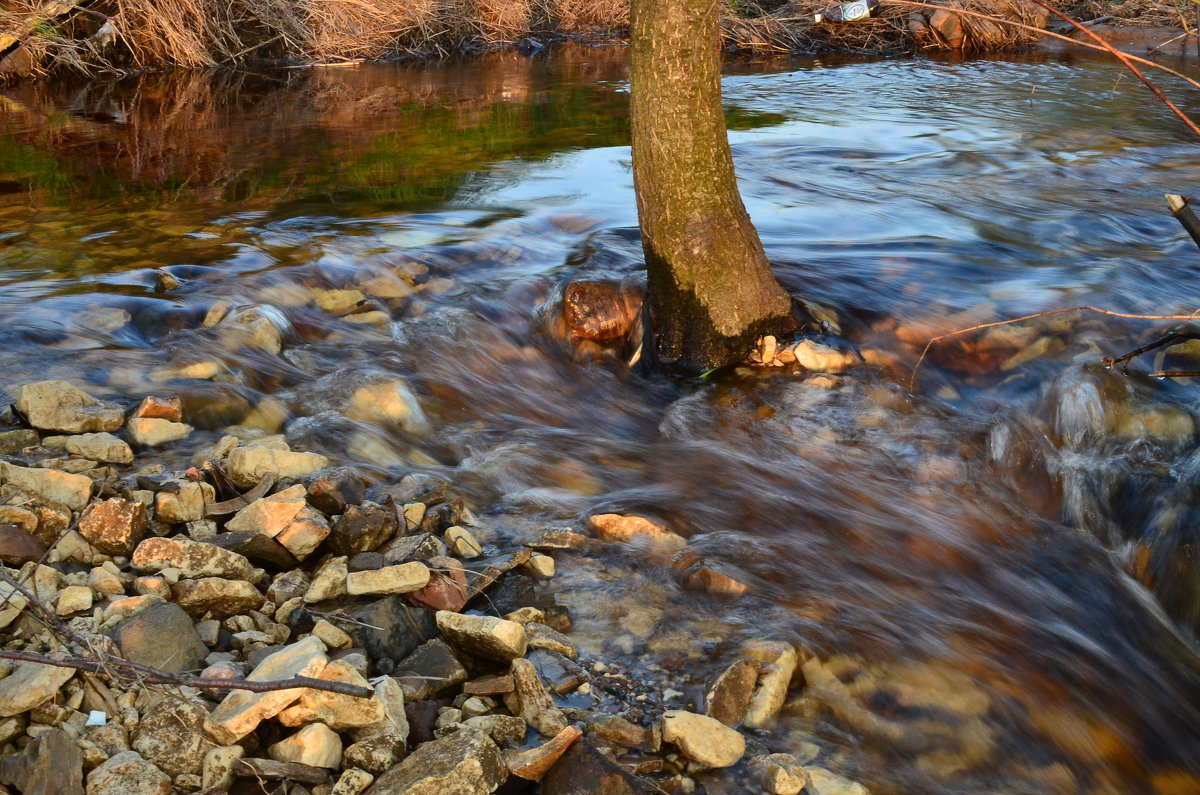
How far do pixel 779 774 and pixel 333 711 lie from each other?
3.14 feet

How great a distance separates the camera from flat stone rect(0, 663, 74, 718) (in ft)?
6.34

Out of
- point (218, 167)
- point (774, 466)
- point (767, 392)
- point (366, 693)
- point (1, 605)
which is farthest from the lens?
point (218, 167)

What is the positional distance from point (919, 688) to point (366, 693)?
141cm

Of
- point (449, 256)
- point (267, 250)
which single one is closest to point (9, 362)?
point (267, 250)

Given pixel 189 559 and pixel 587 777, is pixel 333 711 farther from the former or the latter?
pixel 189 559

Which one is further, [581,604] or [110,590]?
[581,604]

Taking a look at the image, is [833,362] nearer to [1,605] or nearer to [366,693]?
[366,693]

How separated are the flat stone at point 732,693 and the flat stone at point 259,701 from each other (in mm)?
899

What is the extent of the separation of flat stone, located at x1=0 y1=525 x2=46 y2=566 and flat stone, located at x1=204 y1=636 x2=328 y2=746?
76cm

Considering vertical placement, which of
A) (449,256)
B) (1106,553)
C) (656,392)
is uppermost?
(449,256)

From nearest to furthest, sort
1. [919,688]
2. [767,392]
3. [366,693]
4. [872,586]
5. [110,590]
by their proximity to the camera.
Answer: [366,693] → [110,590] → [919,688] → [872,586] → [767,392]

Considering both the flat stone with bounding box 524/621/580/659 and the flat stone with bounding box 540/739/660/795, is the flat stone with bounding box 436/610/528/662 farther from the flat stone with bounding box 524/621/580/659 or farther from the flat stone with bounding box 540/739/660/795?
the flat stone with bounding box 540/739/660/795

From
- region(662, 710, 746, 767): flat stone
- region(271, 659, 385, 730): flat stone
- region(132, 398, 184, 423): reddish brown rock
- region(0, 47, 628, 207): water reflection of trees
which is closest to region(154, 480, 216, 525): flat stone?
region(132, 398, 184, 423): reddish brown rock

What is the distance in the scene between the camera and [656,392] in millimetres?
4531
